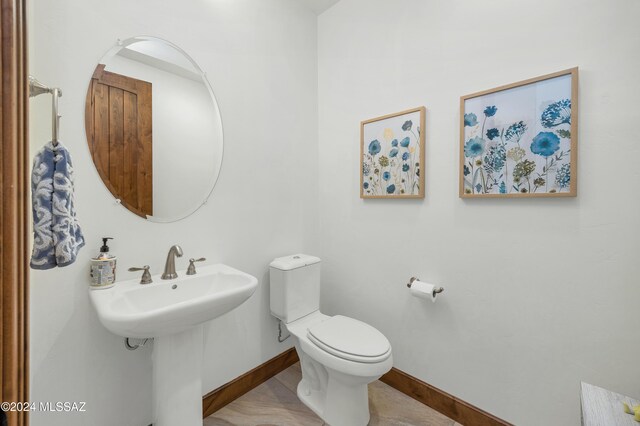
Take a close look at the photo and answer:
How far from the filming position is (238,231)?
1688 mm

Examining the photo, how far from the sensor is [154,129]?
1381mm

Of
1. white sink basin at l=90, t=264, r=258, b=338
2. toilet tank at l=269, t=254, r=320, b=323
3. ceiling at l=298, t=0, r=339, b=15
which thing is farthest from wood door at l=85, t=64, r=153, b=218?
ceiling at l=298, t=0, r=339, b=15

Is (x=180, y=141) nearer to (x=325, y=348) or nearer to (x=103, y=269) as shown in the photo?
(x=103, y=269)

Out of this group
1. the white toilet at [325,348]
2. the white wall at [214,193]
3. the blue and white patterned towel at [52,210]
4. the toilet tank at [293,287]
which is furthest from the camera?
the toilet tank at [293,287]

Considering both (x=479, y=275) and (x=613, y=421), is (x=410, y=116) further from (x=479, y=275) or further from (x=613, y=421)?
(x=613, y=421)

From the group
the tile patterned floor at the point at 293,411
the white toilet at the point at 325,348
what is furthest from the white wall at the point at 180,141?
the tile patterned floor at the point at 293,411

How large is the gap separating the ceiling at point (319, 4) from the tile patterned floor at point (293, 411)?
2.64 meters

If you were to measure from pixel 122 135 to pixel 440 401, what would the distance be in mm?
2144

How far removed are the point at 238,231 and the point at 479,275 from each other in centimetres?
135

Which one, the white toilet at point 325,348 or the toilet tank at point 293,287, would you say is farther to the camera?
the toilet tank at point 293,287

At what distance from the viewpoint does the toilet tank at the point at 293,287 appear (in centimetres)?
172

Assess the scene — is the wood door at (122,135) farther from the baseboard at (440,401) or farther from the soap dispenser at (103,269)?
→ the baseboard at (440,401)

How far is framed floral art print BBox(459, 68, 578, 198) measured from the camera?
1183mm

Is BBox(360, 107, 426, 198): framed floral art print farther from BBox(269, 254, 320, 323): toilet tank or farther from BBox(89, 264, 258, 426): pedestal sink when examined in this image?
BBox(89, 264, 258, 426): pedestal sink
